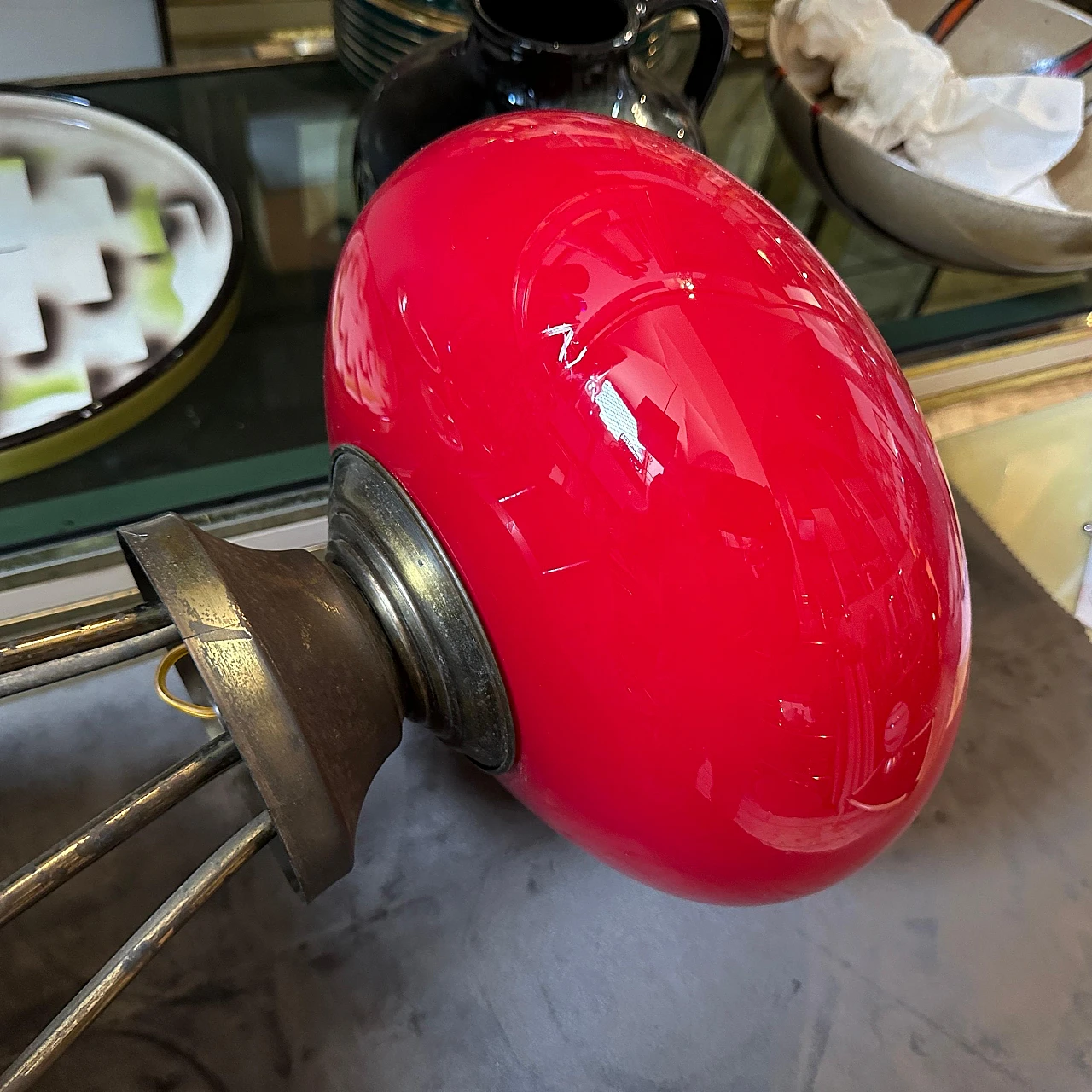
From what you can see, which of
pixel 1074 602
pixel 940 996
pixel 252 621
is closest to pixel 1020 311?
pixel 1074 602

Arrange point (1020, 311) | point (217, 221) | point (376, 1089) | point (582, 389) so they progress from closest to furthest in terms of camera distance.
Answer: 1. point (582, 389)
2. point (376, 1089)
3. point (217, 221)
4. point (1020, 311)

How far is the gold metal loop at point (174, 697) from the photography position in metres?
0.41

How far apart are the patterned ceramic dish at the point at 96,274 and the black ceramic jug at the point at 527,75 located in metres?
0.09

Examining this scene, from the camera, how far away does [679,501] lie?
219mm

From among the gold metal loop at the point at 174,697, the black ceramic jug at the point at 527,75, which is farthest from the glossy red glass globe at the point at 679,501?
the gold metal loop at the point at 174,697

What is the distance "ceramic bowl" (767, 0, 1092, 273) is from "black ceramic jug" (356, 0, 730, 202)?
0.25ft

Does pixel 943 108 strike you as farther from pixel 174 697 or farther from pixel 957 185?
pixel 174 697

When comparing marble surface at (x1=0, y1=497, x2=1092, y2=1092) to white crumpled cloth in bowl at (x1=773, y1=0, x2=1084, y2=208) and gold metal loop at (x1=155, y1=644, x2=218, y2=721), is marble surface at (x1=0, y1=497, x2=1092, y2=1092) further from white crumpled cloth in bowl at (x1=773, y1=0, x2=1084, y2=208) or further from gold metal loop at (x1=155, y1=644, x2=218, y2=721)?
white crumpled cloth in bowl at (x1=773, y1=0, x2=1084, y2=208)

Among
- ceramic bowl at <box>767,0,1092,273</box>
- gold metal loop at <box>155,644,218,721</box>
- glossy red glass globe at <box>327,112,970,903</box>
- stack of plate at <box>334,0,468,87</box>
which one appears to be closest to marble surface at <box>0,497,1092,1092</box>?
gold metal loop at <box>155,644,218,721</box>

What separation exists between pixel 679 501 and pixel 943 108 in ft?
1.22

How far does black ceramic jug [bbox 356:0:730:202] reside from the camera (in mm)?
345

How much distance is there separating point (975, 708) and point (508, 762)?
30cm

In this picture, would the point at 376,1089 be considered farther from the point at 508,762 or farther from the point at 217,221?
the point at 217,221

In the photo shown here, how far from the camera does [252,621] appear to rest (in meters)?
0.26
